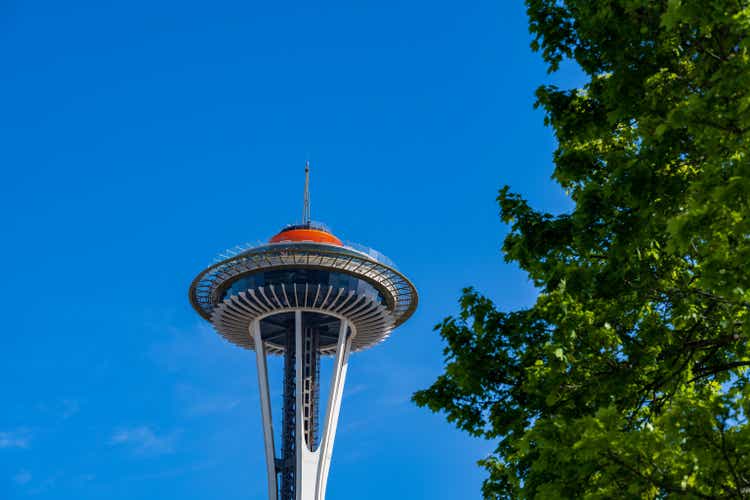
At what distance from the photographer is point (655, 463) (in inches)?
404

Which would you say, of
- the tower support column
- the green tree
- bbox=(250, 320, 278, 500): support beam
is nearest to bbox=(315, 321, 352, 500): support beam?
the tower support column

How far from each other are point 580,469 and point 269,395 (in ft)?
210

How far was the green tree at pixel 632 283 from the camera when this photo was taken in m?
10.0

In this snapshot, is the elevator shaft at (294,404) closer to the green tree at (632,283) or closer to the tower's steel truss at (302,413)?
the tower's steel truss at (302,413)

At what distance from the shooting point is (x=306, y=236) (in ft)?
249

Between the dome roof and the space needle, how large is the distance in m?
0.11

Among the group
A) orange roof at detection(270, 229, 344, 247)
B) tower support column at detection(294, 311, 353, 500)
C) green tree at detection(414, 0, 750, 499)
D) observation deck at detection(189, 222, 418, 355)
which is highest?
orange roof at detection(270, 229, 344, 247)

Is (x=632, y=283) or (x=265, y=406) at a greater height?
(x=265, y=406)

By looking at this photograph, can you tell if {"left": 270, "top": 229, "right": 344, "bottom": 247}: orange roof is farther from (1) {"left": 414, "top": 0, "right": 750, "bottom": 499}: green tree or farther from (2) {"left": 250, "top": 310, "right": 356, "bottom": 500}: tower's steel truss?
(1) {"left": 414, "top": 0, "right": 750, "bottom": 499}: green tree

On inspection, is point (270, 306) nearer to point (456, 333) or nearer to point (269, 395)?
point (269, 395)

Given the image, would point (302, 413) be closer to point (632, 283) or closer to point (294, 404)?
point (294, 404)

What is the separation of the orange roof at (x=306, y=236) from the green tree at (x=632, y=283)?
198ft

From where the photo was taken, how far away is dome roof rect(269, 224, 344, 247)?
75.1m

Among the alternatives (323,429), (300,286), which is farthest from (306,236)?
(323,429)
